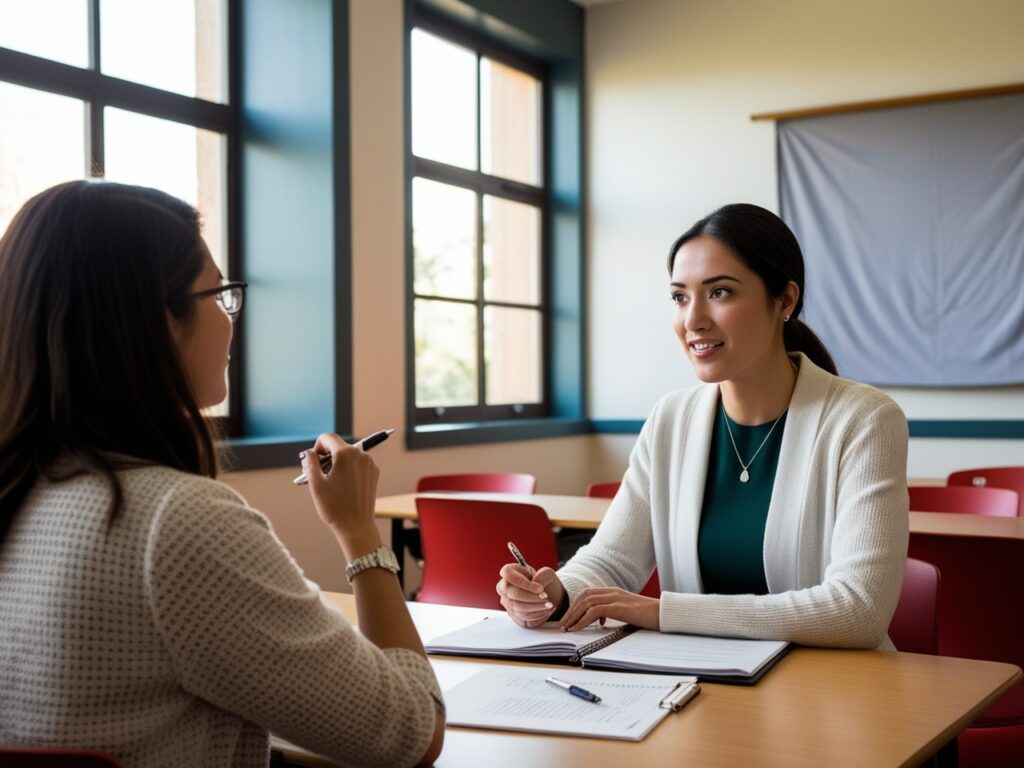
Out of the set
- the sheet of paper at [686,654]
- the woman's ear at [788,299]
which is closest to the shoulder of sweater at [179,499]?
the sheet of paper at [686,654]

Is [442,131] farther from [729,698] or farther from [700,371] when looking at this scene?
[729,698]

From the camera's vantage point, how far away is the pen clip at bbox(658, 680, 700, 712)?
1331 mm

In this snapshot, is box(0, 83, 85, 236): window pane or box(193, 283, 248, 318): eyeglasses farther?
box(0, 83, 85, 236): window pane

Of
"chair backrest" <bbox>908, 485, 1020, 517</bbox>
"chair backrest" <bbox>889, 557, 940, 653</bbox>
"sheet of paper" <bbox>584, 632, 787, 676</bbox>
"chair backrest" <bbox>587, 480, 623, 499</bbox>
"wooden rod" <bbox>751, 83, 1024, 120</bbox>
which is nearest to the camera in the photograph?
"sheet of paper" <bbox>584, 632, 787, 676</bbox>

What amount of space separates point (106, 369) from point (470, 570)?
2084mm

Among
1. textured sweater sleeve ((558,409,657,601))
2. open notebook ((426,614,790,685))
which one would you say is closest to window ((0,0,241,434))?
textured sweater sleeve ((558,409,657,601))

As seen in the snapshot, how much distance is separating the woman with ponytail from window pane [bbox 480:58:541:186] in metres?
3.88

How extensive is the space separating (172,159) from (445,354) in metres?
1.72

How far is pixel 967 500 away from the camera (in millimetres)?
3363

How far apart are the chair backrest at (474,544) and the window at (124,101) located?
1.25 meters

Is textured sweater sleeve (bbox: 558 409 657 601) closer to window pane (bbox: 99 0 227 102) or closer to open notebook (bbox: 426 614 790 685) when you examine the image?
open notebook (bbox: 426 614 790 685)

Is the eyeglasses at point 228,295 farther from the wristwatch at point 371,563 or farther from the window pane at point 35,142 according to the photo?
the window pane at point 35,142

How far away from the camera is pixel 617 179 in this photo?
6.31 m

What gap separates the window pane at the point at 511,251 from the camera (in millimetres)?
5859
